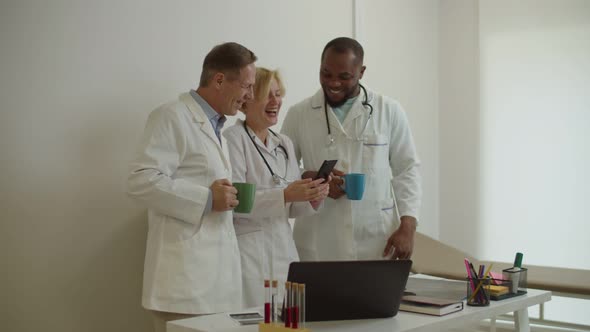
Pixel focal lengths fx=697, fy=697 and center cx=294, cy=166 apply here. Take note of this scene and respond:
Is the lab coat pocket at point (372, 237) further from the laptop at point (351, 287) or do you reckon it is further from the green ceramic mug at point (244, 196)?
the laptop at point (351, 287)

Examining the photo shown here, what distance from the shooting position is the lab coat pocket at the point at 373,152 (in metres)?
3.02


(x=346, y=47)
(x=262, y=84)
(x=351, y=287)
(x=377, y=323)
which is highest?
(x=346, y=47)

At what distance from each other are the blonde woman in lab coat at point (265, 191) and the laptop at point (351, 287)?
29.2 inches

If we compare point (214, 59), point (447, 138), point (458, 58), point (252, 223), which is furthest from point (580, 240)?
point (214, 59)

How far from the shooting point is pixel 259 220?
107 inches

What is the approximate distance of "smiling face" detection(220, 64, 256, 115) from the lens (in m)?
2.48

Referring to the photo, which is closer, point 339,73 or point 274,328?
point 274,328

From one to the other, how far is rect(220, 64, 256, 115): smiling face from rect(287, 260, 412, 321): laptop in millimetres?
901

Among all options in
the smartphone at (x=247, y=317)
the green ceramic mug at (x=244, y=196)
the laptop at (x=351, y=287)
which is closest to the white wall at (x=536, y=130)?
the green ceramic mug at (x=244, y=196)

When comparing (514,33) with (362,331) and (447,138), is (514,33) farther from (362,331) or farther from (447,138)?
(362,331)

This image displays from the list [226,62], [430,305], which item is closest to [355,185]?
[226,62]

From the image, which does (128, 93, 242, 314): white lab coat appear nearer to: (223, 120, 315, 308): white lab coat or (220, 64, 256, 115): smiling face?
(220, 64, 256, 115): smiling face

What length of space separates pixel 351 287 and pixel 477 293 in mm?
485

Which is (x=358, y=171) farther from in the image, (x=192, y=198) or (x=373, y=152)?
(x=192, y=198)
